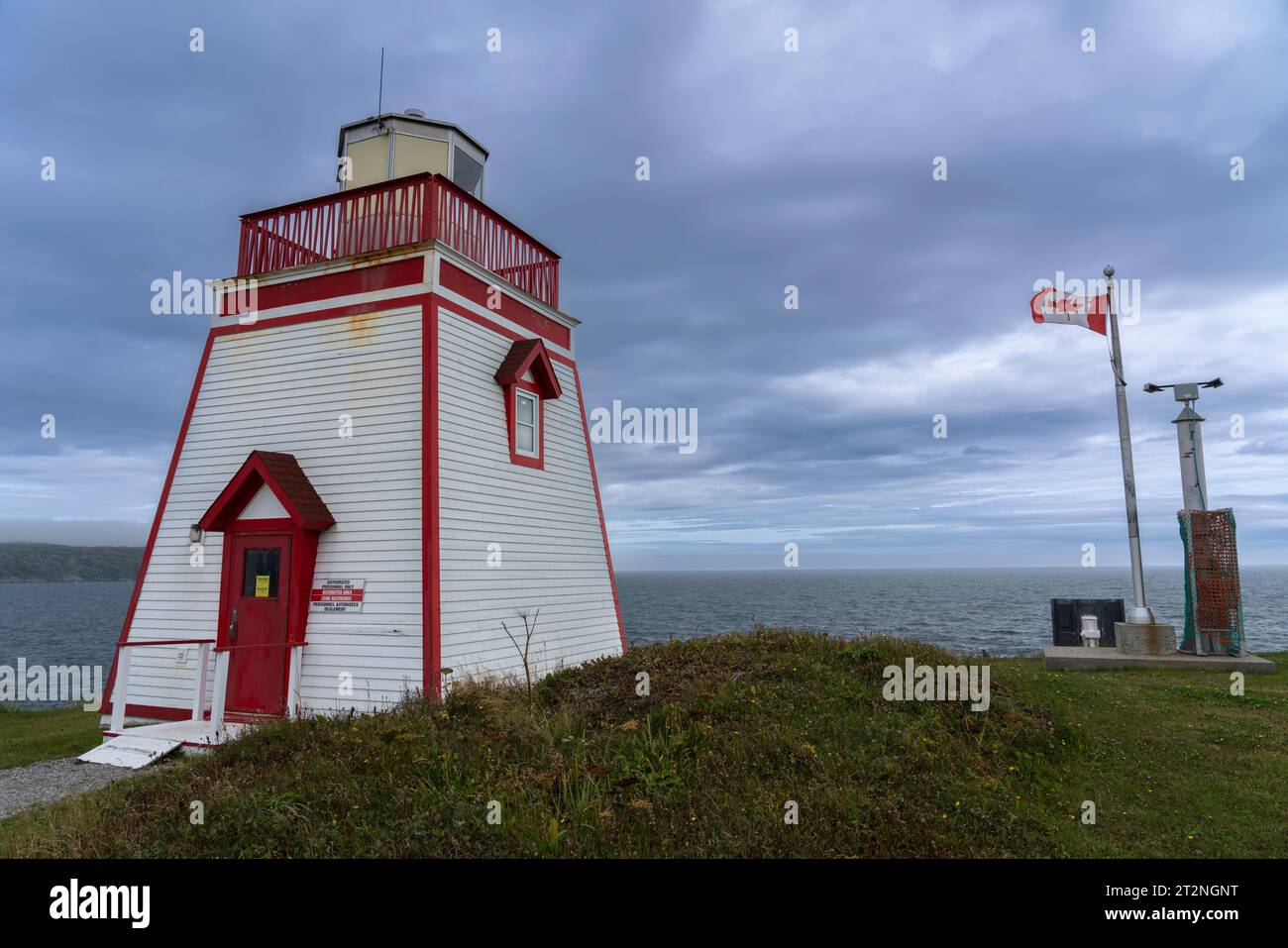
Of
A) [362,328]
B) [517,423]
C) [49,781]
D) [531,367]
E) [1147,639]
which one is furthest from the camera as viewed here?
[1147,639]

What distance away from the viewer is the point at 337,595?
36.0 ft

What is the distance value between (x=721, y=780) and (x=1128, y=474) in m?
13.4

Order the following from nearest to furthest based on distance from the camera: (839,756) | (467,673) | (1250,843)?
(1250,843) → (839,756) → (467,673)

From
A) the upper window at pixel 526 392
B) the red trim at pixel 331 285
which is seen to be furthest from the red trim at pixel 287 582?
the red trim at pixel 331 285

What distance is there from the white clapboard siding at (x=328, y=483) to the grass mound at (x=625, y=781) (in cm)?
183

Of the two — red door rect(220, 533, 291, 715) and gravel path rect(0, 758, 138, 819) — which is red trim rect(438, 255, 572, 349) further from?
gravel path rect(0, 758, 138, 819)

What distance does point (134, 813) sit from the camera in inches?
250

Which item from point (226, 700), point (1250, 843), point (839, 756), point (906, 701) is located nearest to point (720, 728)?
point (839, 756)

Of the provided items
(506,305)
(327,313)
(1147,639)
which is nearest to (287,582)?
(327,313)

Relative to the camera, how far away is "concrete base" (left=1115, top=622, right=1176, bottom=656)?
1412 centimetres

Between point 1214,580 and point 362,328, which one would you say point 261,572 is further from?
point 1214,580

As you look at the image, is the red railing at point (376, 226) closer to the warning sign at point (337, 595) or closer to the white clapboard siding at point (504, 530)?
the white clapboard siding at point (504, 530)
